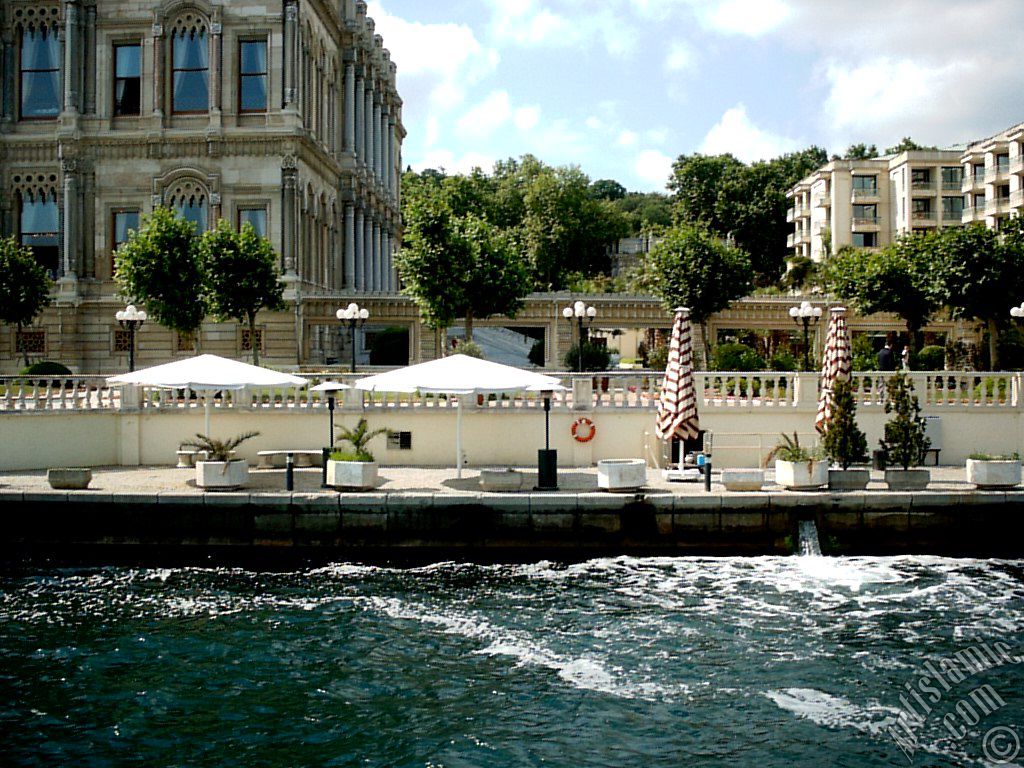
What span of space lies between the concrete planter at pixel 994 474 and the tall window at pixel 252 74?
1344 inches

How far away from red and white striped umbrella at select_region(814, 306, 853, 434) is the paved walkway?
167cm

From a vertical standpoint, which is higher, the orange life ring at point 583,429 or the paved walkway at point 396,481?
the orange life ring at point 583,429

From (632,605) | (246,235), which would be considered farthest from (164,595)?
(246,235)

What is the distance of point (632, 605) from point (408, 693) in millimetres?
4746

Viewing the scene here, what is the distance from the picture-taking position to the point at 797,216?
8694cm

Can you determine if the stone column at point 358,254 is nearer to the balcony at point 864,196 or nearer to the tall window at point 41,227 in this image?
the tall window at point 41,227

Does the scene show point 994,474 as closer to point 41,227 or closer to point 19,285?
point 19,285

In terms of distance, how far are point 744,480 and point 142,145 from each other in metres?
34.2

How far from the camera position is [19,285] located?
4025cm

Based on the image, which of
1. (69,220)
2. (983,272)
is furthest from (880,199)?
(69,220)

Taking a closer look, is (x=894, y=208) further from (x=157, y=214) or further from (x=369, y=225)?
(x=157, y=214)

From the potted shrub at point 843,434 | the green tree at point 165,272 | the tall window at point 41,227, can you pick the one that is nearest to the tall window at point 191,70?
the tall window at point 41,227

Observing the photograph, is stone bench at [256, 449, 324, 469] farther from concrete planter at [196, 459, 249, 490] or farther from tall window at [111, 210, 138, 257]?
tall window at [111, 210, 138, 257]

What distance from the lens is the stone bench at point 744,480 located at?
20516 mm
